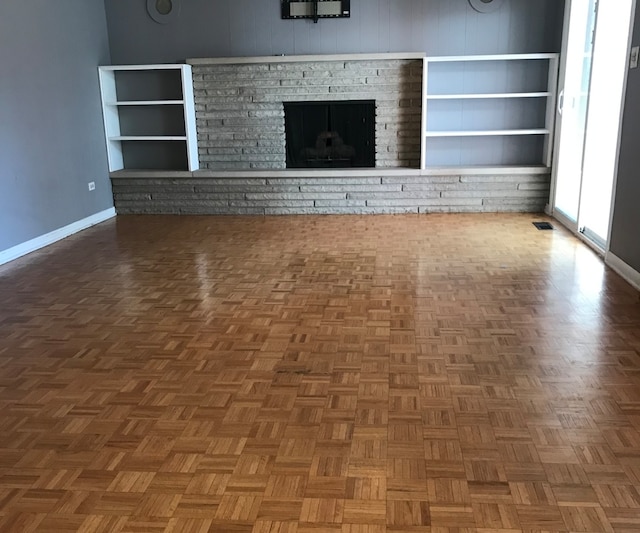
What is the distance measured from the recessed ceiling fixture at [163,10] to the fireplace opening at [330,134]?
149 cm

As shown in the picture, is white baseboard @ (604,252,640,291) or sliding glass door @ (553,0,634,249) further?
sliding glass door @ (553,0,634,249)

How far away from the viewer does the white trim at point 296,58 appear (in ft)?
19.3

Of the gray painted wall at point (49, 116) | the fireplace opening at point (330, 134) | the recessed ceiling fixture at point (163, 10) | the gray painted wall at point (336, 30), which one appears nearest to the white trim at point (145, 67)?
the gray painted wall at point (49, 116)

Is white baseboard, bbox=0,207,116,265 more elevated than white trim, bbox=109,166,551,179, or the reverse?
white trim, bbox=109,166,551,179

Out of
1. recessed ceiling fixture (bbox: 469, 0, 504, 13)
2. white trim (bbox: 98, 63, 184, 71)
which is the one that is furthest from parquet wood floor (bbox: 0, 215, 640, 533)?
recessed ceiling fixture (bbox: 469, 0, 504, 13)

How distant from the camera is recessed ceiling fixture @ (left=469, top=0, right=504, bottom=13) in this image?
592 centimetres

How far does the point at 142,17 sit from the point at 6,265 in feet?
10.3

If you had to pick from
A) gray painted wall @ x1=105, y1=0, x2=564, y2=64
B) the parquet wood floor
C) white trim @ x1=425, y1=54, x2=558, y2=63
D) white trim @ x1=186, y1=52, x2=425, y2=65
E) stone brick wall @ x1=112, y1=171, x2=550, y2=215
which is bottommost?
the parquet wood floor

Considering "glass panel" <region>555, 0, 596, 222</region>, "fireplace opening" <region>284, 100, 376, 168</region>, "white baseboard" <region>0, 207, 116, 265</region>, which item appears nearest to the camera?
"white baseboard" <region>0, 207, 116, 265</region>

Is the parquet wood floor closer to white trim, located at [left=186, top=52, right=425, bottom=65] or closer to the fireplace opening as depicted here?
the fireplace opening

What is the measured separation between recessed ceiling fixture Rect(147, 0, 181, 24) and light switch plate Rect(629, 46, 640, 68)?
435 centimetres

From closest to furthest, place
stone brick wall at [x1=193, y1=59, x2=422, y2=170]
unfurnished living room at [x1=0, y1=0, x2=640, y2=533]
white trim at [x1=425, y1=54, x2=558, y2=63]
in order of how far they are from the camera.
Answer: unfurnished living room at [x1=0, y1=0, x2=640, y2=533], white trim at [x1=425, y1=54, x2=558, y2=63], stone brick wall at [x1=193, y1=59, x2=422, y2=170]

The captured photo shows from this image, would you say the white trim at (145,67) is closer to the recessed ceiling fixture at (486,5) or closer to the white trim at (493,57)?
the white trim at (493,57)

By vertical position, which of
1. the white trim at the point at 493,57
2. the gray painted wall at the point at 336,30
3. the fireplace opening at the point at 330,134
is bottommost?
the fireplace opening at the point at 330,134
